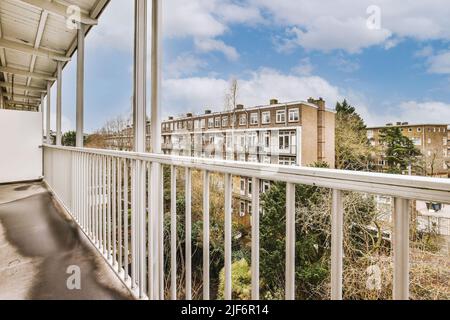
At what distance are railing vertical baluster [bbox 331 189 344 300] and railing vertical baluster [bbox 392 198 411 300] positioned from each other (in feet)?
0.41

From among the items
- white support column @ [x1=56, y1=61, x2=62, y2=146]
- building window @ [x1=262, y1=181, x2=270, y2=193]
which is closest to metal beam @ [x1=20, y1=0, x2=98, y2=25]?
white support column @ [x1=56, y1=61, x2=62, y2=146]

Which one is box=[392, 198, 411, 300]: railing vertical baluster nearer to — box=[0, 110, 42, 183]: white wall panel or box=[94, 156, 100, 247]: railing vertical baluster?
box=[94, 156, 100, 247]: railing vertical baluster

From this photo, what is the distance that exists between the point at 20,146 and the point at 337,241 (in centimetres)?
707

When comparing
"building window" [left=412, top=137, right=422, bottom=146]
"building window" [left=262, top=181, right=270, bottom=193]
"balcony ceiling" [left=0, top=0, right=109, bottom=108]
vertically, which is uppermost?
"balcony ceiling" [left=0, top=0, right=109, bottom=108]

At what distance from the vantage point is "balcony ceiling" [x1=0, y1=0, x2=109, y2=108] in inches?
150

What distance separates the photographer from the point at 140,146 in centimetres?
197

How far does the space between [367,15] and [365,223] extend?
57cm

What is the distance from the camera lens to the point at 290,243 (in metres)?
0.80

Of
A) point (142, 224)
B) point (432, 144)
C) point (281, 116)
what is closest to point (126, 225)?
point (142, 224)

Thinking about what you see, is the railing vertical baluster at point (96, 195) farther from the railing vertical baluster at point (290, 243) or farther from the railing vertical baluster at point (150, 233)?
the railing vertical baluster at point (290, 243)

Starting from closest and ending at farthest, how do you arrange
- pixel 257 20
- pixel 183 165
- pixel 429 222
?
pixel 429 222 → pixel 257 20 → pixel 183 165

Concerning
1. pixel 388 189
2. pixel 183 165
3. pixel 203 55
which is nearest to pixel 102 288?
pixel 183 165

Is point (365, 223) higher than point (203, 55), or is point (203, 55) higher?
point (203, 55)

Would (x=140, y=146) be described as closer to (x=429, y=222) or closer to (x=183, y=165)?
(x=183, y=165)
